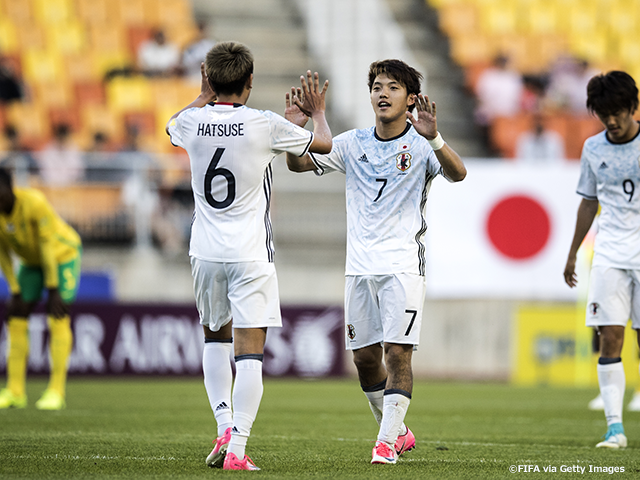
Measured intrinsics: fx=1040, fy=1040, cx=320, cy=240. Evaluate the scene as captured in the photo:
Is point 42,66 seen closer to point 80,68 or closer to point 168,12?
point 80,68

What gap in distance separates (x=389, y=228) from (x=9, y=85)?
12301 millimetres

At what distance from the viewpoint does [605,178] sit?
671 cm

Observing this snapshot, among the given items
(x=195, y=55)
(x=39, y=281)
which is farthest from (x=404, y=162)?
(x=195, y=55)

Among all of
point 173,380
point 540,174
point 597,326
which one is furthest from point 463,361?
point 597,326

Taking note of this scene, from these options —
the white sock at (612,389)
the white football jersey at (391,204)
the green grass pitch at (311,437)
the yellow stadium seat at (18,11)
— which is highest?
the yellow stadium seat at (18,11)

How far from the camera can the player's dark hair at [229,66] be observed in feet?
16.9

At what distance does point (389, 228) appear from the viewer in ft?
18.5

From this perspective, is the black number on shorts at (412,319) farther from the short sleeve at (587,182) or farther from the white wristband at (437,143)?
the short sleeve at (587,182)

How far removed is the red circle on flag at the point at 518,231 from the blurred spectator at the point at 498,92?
9.33 feet

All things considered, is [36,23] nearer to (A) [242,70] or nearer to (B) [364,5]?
(B) [364,5]

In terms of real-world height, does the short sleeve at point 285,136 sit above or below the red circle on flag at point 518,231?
above

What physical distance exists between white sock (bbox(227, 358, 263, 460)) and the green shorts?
4.66m

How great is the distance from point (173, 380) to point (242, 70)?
31.0 ft

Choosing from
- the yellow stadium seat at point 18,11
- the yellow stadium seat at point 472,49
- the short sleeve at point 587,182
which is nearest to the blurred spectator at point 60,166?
the yellow stadium seat at point 18,11
